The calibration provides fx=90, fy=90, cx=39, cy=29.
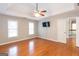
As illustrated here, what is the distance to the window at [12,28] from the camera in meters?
6.38

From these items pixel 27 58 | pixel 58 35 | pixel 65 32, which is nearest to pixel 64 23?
pixel 65 32

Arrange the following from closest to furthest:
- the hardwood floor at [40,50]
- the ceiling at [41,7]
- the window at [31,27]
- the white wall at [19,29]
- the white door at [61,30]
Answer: the hardwood floor at [40,50]
the ceiling at [41,7]
the white wall at [19,29]
the white door at [61,30]
the window at [31,27]

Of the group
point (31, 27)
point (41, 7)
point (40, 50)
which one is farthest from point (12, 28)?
point (40, 50)

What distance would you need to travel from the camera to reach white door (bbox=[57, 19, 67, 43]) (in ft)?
20.7

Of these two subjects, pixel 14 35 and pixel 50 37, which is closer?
pixel 14 35

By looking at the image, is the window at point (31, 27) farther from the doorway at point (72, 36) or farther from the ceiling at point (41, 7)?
the doorway at point (72, 36)

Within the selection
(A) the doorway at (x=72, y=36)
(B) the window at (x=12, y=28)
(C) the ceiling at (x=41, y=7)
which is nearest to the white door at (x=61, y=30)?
(A) the doorway at (x=72, y=36)

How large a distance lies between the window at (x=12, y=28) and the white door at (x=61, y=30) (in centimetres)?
324

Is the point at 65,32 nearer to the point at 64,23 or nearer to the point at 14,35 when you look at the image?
the point at 64,23

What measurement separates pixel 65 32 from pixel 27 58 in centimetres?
592

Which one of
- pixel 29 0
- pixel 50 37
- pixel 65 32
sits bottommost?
pixel 50 37

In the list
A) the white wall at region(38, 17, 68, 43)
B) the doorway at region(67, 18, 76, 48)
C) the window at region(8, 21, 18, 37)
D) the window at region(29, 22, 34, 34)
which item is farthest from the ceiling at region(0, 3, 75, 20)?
the window at region(29, 22, 34, 34)

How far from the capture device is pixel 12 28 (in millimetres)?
6648

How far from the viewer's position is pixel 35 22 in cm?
915
